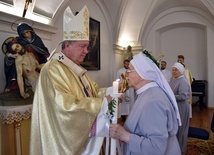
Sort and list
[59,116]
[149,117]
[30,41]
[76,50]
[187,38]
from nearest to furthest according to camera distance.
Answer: [149,117] → [59,116] → [76,50] → [30,41] → [187,38]

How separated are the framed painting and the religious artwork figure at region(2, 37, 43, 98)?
9.92 feet

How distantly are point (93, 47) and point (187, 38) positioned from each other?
536cm

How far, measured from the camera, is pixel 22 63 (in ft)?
8.46

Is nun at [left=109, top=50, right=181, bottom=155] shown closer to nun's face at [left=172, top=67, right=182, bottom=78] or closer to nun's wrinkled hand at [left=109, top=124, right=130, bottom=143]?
nun's wrinkled hand at [left=109, top=124, right=130, bottom=143]

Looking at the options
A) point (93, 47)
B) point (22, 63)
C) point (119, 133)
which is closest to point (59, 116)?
point (119, 133)

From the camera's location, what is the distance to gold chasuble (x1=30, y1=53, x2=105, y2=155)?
1.61 metres

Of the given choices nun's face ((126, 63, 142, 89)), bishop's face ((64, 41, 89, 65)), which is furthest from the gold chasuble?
nun's face ((126, 63, 142, 89))

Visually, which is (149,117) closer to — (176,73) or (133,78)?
(133,78)

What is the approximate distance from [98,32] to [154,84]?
195 inches

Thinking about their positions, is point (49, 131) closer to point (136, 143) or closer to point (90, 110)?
point (90, 110)

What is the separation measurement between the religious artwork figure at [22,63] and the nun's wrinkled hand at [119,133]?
1.47 meters

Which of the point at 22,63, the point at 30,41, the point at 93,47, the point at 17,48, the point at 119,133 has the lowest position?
the point at 119,133

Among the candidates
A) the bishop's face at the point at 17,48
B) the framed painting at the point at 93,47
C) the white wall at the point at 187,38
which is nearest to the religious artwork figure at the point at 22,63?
the bishop's face at the point at 17,48

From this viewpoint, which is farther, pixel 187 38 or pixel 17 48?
pixel 187 38
